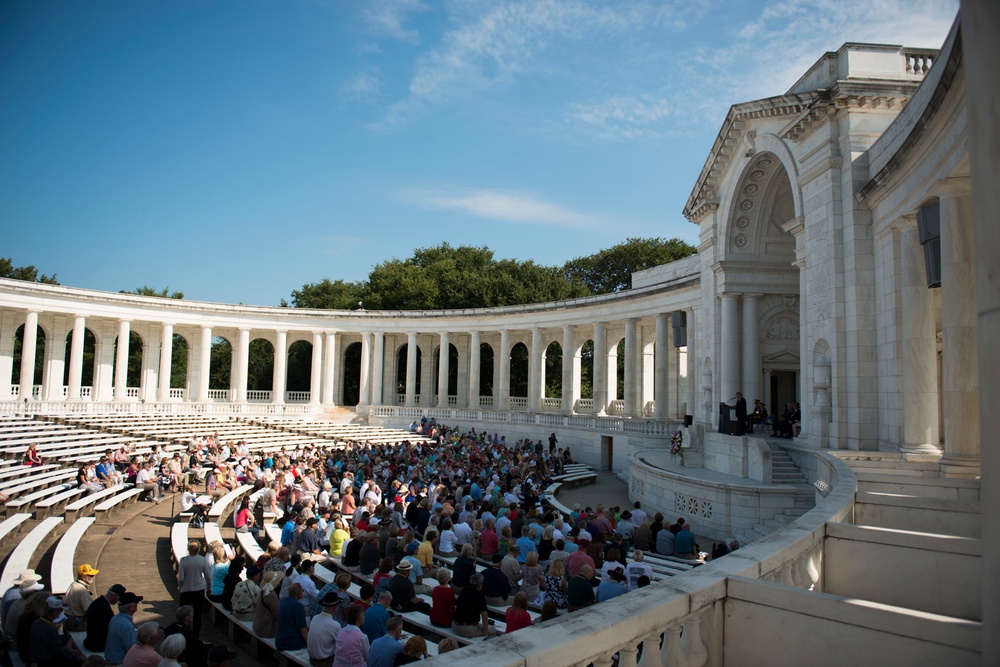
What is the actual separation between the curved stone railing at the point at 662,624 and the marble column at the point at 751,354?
2373 centimetres

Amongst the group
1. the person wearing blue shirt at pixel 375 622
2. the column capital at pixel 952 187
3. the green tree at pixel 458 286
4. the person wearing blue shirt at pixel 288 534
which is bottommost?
the person wearing blue shirt at pixel 288 534

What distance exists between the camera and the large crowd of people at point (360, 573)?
1028 centimetres

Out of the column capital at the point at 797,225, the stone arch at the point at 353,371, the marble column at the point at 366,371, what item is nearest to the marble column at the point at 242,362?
the marble column at the point at 366,371

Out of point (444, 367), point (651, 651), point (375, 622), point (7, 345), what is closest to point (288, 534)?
point (375, 622)

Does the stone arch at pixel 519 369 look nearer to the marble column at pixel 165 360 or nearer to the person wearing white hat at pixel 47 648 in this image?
the marble column at pixel 165 360

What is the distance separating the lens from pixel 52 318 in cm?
5444

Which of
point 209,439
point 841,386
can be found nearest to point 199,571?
point 841,386

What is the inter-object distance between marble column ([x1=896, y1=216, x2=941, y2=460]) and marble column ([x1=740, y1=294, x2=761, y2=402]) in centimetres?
1080

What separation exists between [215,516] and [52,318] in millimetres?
41173

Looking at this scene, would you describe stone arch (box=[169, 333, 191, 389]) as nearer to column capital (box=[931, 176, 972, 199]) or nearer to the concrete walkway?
the concrete walkway

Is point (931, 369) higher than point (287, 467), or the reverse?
point (931, 369)

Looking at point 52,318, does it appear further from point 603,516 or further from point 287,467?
point 603,516

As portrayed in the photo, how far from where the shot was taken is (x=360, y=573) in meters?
16.2

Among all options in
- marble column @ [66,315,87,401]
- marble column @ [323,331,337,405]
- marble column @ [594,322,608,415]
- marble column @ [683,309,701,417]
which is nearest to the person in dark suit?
marble column @ [683,309,701,417]
